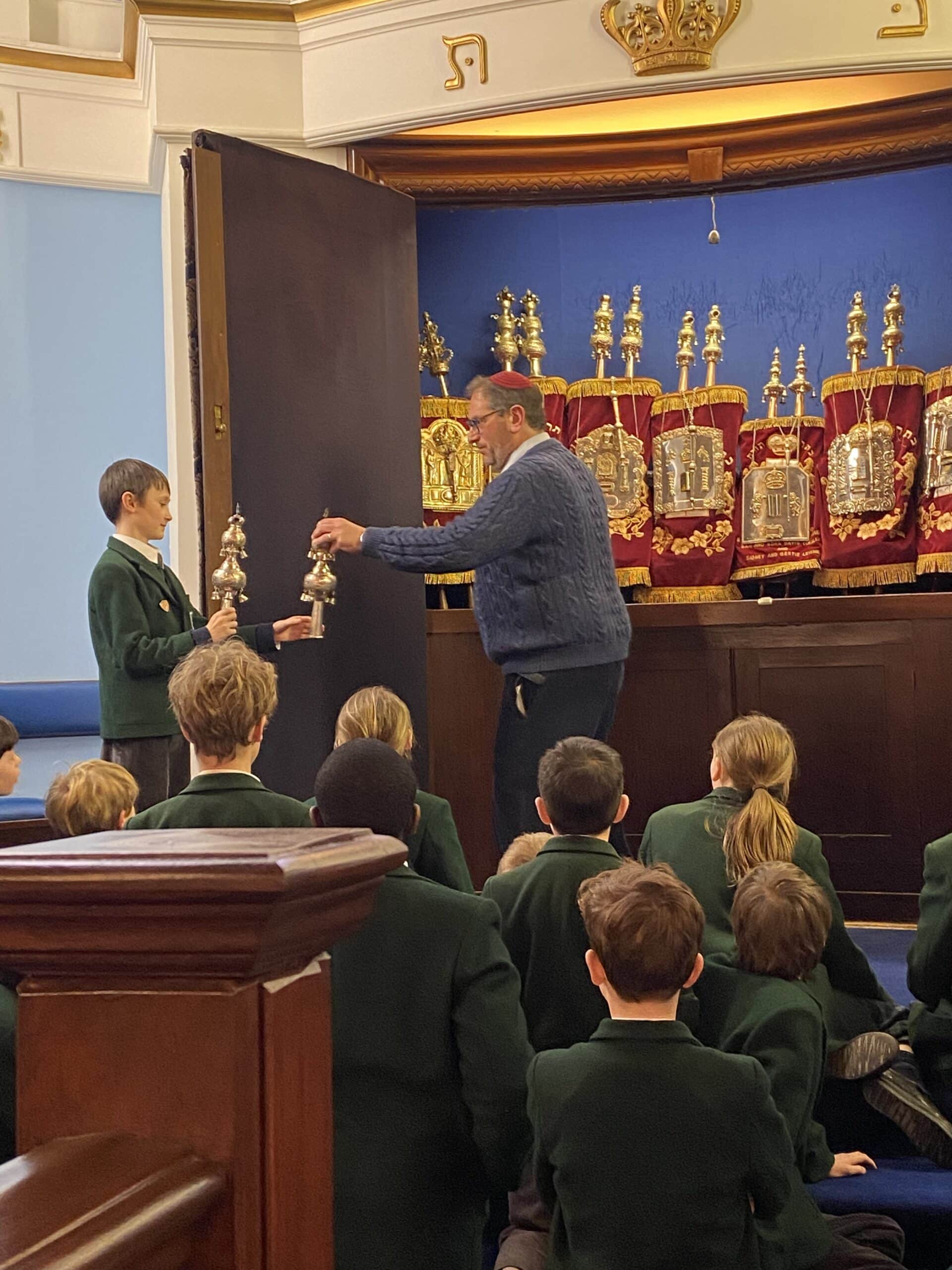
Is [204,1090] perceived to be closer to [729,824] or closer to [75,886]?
[75,886]

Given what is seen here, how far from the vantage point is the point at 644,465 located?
19.1 ft

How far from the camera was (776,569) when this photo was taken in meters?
5.61

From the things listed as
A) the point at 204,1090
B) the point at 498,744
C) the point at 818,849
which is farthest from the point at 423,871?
the point at 204,1090

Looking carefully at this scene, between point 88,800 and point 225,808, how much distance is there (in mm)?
481

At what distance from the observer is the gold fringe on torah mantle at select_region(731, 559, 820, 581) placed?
219 inches

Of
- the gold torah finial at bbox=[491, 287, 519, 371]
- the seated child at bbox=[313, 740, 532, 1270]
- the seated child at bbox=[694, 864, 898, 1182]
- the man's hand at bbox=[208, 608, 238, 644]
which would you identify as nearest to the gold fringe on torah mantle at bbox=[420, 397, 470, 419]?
the gold torah finial at bbox=[491, 287, 519, 371]

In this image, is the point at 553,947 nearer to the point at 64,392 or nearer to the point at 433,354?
the point at 433,354

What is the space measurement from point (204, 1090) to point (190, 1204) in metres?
0.07

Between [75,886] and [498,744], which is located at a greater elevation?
[75,886]

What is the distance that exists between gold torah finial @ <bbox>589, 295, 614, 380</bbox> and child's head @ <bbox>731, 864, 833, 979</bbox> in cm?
389

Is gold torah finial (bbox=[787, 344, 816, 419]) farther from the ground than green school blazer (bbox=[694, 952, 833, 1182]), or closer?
farther from the ground

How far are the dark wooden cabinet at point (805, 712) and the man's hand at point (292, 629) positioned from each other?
5.20 feet

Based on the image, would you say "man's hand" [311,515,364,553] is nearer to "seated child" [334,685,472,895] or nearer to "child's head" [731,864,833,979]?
"seated child" [334,685,472,895]

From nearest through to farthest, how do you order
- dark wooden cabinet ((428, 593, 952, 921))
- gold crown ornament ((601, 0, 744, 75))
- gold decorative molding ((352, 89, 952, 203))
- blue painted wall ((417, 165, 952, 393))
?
gold crown ornament ((601, 0, 744, 75)) < dark wooden cabinet ((428, 593, 952, 921)) < gold decorative molding ((352, 89, 952, 203)) < blue painted wall ((417, 165, 952, 393))
